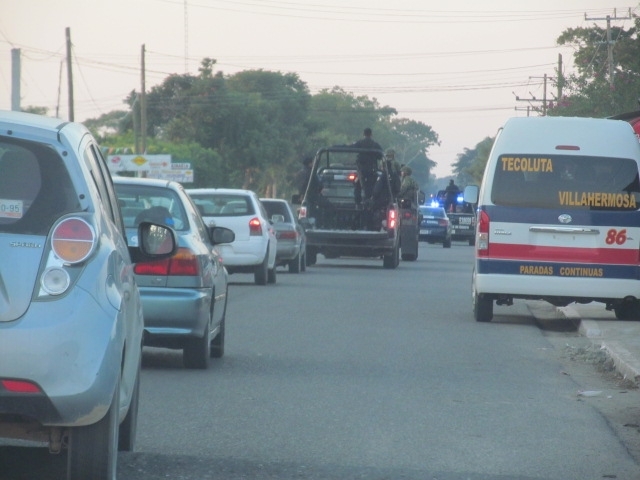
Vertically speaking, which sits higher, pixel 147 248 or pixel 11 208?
pixel 11 208

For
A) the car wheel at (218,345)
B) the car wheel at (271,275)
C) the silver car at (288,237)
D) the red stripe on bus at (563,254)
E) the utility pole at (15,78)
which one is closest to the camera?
the car wheel at (218,345)

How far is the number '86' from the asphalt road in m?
1.30

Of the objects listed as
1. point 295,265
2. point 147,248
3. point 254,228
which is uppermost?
point 147,248

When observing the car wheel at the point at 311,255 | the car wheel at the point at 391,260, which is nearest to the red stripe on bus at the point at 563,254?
the car wheel at the point at 391,260

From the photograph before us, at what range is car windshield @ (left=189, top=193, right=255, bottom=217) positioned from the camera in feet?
74.7

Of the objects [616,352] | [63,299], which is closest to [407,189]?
[616,352]

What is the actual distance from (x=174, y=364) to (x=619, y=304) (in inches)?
256

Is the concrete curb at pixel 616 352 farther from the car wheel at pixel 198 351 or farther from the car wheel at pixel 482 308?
the car wheel at pixel 198 351

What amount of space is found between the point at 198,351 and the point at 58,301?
19.1 ft

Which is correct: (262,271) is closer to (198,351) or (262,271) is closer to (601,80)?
(198,351)

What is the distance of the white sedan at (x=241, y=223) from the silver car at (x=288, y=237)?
306 cm

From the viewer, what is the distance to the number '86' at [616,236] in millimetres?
15594

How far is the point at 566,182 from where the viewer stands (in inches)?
624

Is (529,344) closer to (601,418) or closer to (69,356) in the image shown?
(601,418)
